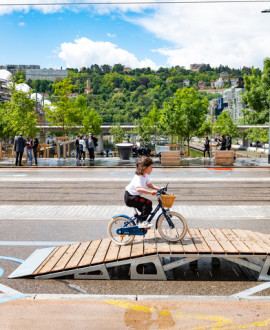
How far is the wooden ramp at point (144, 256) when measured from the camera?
Result: 5.90 meters

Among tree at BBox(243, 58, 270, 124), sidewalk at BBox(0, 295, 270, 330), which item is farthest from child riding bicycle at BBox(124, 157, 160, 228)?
tree at BBox(243, 58, 270, 124)

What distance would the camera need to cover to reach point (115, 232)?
7.00 metres

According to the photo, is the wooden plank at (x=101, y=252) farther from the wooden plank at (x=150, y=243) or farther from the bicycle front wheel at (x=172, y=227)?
the bicycle front wheel at (x=172, y=227)

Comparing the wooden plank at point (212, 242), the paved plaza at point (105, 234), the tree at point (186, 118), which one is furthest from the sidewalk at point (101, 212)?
the tree at point (186, 118)

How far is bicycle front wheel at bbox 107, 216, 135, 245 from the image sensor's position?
22.3 ft

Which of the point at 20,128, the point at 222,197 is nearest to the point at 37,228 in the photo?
the point at 222,197

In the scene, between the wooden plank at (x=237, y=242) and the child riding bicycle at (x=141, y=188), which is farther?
the child riding bicycle at (x=141, y=188)

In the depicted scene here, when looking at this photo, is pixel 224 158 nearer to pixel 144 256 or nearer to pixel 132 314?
pixel 144 256

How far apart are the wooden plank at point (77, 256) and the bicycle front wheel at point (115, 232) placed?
0.44m

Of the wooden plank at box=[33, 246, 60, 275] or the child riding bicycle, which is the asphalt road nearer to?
the wooden plank at box=[33, 246, 60, 275]

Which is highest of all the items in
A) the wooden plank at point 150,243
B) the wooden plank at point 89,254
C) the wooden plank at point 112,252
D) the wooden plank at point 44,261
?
the wooden plank at point 150,243

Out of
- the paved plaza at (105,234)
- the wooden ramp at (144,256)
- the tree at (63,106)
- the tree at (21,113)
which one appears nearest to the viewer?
the paved plaza at (105,234)

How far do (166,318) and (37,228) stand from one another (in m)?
4.98

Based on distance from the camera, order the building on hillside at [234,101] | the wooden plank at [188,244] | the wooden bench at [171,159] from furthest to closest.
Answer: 1. the building on hillside at [234,101]
2. the wooden bench at [171,159]
3. the wooden plank at [188,244]
